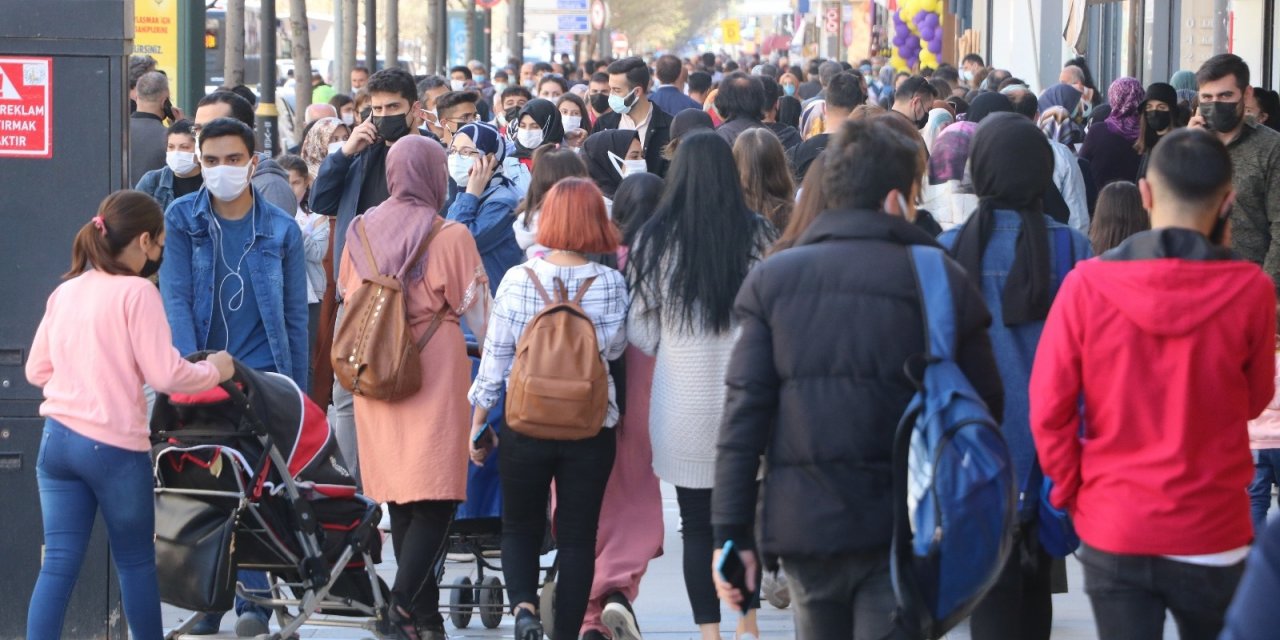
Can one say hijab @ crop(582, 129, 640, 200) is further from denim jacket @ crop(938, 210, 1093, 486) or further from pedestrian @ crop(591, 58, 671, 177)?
denim jacket @ crop(938, 210, 1093, 486)

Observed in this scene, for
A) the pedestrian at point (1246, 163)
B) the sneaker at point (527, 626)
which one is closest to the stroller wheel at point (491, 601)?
the sneaker at point (527, 626)

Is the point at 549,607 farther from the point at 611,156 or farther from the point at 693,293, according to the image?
the point at 611,156

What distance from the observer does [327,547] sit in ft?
19.5

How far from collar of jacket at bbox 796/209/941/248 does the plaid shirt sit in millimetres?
1690

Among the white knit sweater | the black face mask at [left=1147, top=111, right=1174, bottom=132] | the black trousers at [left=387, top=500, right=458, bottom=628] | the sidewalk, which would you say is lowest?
the sidewalk

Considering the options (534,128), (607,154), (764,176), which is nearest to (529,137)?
(534,128)

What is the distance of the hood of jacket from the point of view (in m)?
3.87

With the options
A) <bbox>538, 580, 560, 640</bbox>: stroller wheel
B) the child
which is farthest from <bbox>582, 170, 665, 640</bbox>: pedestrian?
the child

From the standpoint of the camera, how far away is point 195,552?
5.58 metres

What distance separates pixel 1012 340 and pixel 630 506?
183 centimetres

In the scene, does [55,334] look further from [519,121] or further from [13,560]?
[519,121]

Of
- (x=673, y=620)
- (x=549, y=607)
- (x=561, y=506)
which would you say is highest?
(x=561, y=506)

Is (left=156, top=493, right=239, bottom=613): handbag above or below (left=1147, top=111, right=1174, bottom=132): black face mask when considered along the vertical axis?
below

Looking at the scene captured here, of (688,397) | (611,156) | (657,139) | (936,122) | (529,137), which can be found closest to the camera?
(688,397)
